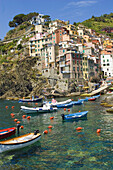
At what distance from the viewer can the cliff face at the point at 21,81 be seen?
83250 mm

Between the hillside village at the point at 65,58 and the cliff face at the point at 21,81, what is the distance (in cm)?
310

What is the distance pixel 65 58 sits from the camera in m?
86.1

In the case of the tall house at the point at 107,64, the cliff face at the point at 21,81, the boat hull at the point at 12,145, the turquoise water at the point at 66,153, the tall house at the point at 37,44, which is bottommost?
the turquoise water at the point at 66,153

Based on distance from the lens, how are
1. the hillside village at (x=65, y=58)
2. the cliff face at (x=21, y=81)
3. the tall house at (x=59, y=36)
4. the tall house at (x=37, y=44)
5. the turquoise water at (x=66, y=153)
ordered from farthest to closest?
the tall house at (x=37, y=44), the tall house at (x=59, y=36), the hillside village at (x=65, y=58), the cliff face at (x=21, y=81), the turquoise water at (x=66, y=153)

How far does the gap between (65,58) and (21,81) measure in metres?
24.2

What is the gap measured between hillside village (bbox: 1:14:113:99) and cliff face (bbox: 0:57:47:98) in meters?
3.10

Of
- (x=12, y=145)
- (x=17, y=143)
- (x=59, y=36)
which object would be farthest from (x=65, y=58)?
(x=12, y=145)

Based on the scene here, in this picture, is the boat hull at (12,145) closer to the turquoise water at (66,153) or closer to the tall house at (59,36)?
the turquoise water at (66,153)

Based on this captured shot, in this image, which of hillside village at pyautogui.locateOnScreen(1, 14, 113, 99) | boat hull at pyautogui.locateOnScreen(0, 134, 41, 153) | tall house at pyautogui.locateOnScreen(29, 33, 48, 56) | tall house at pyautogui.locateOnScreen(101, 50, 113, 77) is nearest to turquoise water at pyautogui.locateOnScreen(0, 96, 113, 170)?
boat hull at pyautogui.locateOnScreen(0, 134, 41, 153)

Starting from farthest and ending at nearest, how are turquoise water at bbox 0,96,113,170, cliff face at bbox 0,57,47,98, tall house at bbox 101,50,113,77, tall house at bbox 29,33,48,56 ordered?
1. tall house at bbox 29,33,48,56
2. tall house at bbox 101,50,113,77
3. cliff face at bbox 0,57,47,98
4. turquoise water at bbox 0,96,113,170

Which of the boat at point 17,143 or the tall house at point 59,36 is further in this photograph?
the tall house at point 59,36

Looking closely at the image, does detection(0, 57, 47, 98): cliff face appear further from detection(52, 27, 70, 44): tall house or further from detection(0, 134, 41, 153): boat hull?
detection(0, 134, 41, 153): boat hull

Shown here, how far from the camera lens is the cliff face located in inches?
3278

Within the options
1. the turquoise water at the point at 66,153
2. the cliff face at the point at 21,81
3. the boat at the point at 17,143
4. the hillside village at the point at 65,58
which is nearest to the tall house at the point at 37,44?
the hillside village at the point at 65,58
